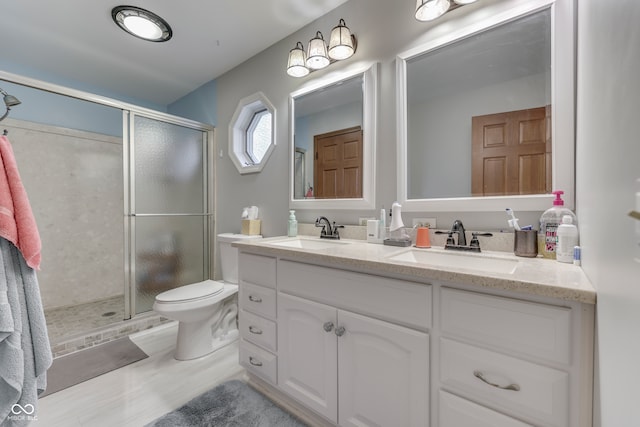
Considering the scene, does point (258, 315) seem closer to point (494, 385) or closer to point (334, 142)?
point (494, 385)

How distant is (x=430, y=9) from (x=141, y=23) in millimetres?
1972

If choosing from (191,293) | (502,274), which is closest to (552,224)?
(502,274)

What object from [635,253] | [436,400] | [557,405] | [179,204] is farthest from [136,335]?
[635,253]

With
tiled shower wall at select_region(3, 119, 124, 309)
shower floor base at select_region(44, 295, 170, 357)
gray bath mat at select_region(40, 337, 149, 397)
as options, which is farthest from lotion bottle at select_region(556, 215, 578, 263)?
tiled shower wall at select_region(3, 119, 124, 309)

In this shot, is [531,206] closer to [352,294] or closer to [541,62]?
[541,62]

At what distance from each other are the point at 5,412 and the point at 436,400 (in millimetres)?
1483

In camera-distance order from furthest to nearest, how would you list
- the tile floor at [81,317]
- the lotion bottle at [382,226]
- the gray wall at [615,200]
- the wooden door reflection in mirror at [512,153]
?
the tile floor at [81,317], the lotion bottle at [382,226], the wooden door reflection in mirror at [512,153], the gray wall at [615,200]

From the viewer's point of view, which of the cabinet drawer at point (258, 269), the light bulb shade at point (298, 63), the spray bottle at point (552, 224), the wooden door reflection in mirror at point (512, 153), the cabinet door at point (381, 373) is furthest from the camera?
the light bulb shade at point (298, 63)

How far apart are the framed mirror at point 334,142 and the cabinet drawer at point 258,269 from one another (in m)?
0.63

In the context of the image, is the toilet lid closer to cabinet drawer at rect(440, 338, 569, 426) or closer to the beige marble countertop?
the beige marble countertop

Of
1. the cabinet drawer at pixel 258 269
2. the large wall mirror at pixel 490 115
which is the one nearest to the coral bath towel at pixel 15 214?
the cabinet drawer at pixel 258 269

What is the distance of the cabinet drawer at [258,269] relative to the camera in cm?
137

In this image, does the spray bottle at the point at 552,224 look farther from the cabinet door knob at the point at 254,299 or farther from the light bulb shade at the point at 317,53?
the light bulb shade at the point at 317,53

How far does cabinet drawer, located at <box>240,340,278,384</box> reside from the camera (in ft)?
4.51
